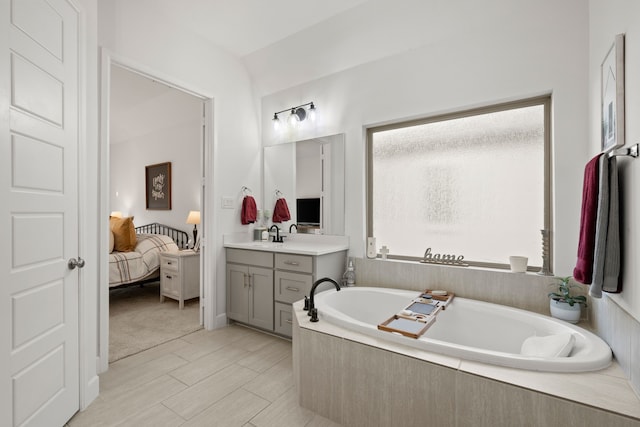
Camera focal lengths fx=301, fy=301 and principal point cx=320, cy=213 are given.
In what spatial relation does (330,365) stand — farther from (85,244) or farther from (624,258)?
(85,244)

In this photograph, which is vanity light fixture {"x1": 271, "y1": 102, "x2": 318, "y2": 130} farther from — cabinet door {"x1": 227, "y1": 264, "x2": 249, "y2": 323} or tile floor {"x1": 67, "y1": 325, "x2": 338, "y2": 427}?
tile floor {"x1": 67, "y1": 325, "x2": 338, "y2": 427}

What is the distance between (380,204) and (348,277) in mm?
746

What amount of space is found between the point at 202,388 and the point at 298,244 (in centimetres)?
154

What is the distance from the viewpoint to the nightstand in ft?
11.9

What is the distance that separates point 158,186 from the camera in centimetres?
512

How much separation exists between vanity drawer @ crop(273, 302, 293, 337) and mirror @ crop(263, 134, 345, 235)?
0.82 m

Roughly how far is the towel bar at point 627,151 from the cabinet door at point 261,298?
2394mm

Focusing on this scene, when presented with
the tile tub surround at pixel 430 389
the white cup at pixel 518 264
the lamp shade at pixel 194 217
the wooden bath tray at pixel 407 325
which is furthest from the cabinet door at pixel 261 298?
the white cup at pixel 518 264

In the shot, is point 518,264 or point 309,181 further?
point 309,181

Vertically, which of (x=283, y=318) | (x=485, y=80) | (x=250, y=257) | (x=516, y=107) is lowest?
(x=283, y=318)

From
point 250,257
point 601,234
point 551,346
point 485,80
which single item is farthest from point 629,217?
point 250,257

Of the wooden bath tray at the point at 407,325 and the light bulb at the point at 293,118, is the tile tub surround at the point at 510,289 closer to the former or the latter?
the wooden bath tray at the point at 407,325

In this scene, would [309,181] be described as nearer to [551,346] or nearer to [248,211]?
[248,211]

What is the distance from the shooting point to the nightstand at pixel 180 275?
11.9ft
